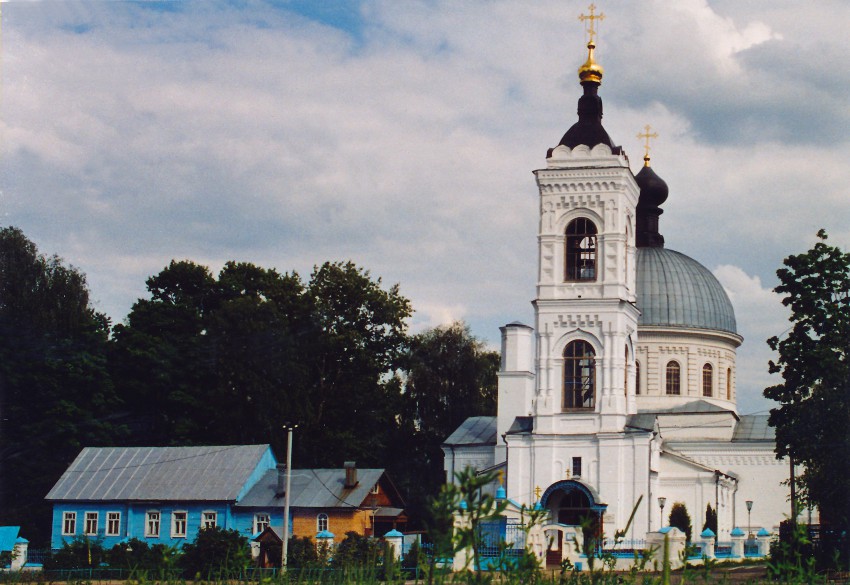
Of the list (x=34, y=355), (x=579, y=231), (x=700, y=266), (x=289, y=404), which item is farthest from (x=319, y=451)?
(x=700, y=266)

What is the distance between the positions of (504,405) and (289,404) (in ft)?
25.0

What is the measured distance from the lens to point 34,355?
3869 centimetres

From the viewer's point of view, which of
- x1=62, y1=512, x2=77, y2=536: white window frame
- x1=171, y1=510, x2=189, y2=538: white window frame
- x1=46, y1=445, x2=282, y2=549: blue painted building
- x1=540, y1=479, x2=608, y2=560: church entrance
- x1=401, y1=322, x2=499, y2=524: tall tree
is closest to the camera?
x1=540, y1=479, x2=608, y2=560: church entrance

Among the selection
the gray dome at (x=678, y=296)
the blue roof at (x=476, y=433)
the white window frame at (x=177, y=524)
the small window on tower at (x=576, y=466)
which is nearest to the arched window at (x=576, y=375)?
the small window on tower at (x=576, y=466)

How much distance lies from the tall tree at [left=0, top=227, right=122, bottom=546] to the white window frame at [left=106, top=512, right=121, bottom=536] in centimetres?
360

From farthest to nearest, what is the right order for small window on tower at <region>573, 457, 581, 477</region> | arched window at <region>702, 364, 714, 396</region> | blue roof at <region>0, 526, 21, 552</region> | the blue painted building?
arched window at <region>702, 364, 714, 396</region> < the blue painted building < small window on tower at <region>573, 457, 581, 477</region> < blue roof at <region>0, 526, 21, 552</region>

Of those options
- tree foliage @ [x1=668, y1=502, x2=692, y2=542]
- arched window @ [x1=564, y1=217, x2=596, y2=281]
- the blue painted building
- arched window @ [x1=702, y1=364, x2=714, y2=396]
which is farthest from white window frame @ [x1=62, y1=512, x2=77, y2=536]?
arched window @ [x1=702, y1=364, x2=714, y2=396]

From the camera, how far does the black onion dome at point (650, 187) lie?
149 ft

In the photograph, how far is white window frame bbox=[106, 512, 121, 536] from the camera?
3553cm

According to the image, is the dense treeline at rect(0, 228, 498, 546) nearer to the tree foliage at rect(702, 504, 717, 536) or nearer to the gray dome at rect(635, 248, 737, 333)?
the gray dome at rect(635, 248, 737, 333)

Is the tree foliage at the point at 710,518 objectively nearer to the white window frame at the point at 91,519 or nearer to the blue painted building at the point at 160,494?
the blue painted building at the point at 160,494

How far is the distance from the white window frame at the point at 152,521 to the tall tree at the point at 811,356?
60.7ft

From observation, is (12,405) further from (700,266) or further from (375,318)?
(700,266)

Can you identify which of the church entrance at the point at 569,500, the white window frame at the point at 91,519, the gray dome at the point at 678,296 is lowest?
the white window frame at the point at 91,519
